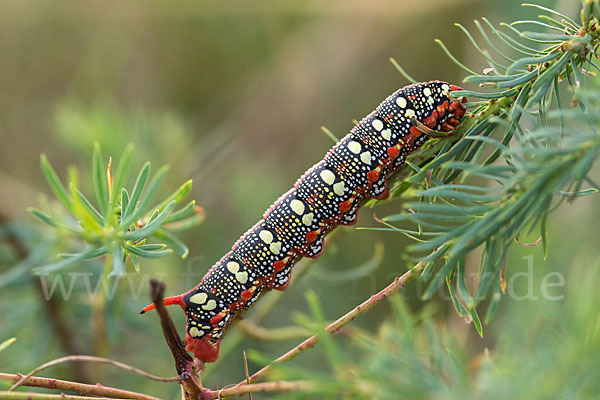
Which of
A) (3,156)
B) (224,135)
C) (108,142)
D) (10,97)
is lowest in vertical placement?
(224,135)

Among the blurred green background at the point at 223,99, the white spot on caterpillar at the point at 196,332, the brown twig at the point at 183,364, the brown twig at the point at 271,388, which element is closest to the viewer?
the brown twig at the point at 271,388

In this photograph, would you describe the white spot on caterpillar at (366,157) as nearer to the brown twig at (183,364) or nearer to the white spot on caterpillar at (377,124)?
the white spot on caterpillar at (377,124)

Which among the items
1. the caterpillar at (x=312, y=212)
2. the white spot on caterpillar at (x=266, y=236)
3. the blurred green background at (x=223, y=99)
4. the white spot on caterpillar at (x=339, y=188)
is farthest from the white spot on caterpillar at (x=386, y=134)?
the blurred green background at (x=223, y=99)

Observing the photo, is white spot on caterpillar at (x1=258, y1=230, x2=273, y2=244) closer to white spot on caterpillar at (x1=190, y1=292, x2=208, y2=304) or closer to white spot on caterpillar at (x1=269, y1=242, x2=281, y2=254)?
white spot on caterpillar at (x1=269, y1=242, x2=281, y2=254)

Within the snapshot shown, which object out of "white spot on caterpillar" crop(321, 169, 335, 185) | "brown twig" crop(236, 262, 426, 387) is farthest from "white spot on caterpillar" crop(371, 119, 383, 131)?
"brown twig" crop(236, 262, 426, 387)

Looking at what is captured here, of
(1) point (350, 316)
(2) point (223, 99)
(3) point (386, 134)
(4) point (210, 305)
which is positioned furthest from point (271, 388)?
(2) point (223, 99)

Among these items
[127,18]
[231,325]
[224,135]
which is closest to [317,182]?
[231,325]

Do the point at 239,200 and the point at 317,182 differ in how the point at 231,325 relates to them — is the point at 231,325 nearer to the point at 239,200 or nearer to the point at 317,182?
the point at 317,182
